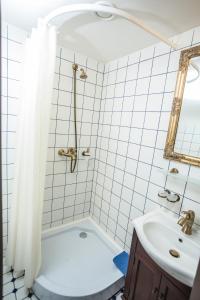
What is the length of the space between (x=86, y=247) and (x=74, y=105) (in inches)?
61.0

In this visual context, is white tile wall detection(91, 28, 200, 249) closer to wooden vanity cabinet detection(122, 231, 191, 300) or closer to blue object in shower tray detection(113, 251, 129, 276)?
blue object in shower tray detection(113, 251, 129, 276)

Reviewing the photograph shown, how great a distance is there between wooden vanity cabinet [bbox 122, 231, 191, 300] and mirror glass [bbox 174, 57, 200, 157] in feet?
2.43

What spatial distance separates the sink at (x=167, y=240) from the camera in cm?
96

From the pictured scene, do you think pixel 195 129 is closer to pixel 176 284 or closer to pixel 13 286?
pixel 176 284

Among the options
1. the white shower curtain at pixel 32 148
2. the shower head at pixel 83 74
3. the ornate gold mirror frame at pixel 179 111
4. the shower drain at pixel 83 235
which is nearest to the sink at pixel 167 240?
the ornate gold mirror frame at pixel 179 111

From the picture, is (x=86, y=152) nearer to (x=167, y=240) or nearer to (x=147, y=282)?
(x=167, y=240)

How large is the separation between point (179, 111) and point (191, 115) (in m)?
0.09

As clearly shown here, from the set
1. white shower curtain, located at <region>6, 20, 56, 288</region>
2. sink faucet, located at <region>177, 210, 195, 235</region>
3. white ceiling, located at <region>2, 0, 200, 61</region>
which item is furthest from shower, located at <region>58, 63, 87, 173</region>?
sink faucet, located at <region>177, 210, 195, 235</region>

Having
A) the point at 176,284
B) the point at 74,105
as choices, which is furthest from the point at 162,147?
the point at 74,105

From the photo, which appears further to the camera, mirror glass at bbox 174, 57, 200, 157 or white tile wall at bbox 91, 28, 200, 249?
white tile wall at bbox 91, 28, 200, 249

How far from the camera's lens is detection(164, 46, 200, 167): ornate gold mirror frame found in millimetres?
1176

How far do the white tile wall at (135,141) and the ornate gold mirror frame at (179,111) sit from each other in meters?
0.05

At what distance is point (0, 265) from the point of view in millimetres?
392

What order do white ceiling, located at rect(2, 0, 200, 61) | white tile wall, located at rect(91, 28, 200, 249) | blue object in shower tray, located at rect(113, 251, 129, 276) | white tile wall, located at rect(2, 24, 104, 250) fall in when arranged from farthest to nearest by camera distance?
blue object in shower tray, located at rect(113, 251, 129, 276) < white tile wall, located at rect(2, 24, 104, 250) < white tile wall, located at rect(91, 28, 200, 249) < white ceiling, located at rect(2, 0, 200, 61)
